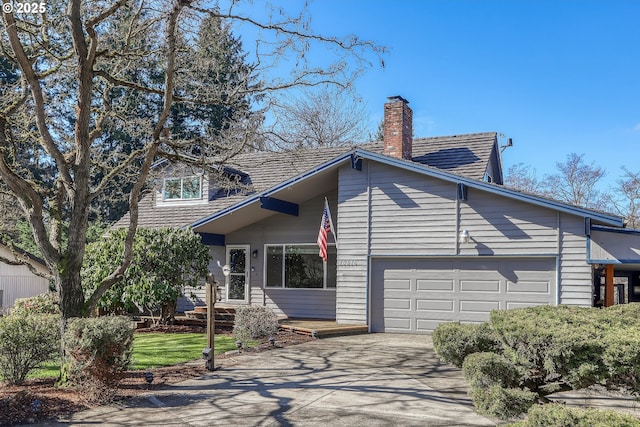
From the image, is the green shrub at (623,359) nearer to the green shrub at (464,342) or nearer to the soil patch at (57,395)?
the green shrub at (464,342)

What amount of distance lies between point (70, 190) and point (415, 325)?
8.95 m

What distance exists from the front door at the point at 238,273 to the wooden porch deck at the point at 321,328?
273 centimetres

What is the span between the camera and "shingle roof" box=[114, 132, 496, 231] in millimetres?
15328

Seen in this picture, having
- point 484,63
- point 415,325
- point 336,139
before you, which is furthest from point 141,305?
point 336,139

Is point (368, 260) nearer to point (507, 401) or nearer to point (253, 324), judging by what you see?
point (253, 324)

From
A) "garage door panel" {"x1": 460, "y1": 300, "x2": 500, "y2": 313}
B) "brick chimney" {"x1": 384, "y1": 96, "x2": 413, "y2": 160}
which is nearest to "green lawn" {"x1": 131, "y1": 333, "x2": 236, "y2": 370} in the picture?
"garage door panel" {"x1": 460, "y1": 300, "x2": 500, "y2": 313}

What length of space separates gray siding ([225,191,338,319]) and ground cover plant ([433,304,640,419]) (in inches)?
397

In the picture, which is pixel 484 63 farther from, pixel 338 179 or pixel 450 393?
pixel 450 393

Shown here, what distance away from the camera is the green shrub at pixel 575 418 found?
3.56 metres

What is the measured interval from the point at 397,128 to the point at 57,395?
11064 mm

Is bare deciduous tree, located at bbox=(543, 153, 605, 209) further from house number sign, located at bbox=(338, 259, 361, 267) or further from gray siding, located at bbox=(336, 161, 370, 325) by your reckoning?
house number sign, located at bbox=(338, 259, 361, 267)

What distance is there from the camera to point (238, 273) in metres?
16.9

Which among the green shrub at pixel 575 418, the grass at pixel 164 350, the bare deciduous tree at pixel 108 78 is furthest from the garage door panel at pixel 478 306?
the green shrub at pixel 575 418

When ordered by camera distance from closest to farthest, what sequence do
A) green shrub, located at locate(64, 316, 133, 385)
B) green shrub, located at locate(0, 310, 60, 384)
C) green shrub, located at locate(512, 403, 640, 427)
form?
green shrub, located at locate(512, 403, 640, 427) < green shrub, located at locate(64, 316, 133, 385) < green shrub, located at locate(0, 310, 60, 384)
